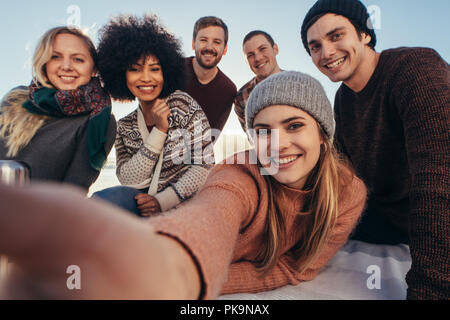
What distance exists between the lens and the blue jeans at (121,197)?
4.99 feet

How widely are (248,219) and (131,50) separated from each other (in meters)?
1.57

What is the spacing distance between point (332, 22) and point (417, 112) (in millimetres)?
793

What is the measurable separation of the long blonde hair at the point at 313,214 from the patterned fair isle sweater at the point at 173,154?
68 centimetres

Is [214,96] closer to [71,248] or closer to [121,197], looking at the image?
[121,197]

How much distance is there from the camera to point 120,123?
202cm

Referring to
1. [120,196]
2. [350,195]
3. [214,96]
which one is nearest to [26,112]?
[120,196]

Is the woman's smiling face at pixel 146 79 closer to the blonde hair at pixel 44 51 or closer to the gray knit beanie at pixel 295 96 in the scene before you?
the blonde hair at pixel 44 51

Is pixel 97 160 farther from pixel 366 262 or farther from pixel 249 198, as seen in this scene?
pixel 366 262

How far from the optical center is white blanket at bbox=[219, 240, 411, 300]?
3.98 feet

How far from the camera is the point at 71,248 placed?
0.31 m

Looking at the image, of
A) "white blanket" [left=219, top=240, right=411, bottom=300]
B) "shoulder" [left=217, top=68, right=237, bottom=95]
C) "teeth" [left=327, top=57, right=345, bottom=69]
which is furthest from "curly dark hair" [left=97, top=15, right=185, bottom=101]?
"white blanket" [left=219, top=240, right=411, bottom=300]

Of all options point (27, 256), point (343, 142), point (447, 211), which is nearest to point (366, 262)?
point (447, 211)

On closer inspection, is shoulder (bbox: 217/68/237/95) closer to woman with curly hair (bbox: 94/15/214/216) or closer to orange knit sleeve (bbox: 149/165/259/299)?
woman with curly hair (bbox: 94/15/214/216)

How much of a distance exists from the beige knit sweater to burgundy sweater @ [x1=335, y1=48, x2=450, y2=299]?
312 mm
